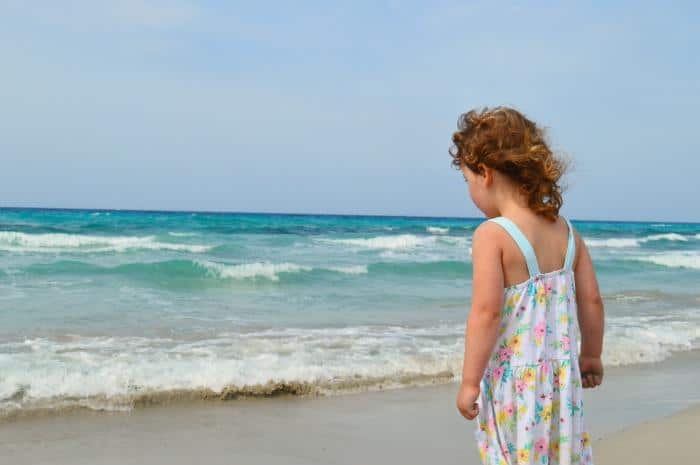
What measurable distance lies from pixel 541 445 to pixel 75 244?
2254cm

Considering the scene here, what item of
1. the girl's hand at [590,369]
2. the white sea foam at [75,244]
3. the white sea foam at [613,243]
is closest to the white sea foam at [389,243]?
the white sea foam at [75,244]

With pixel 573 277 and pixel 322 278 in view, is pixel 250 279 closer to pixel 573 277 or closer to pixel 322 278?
pixel 322 278

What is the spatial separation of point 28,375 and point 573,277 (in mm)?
4335

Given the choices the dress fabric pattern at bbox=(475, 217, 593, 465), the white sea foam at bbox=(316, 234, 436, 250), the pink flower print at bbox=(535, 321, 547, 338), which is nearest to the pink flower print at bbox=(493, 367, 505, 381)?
the dress fabric pattern at bbox=(475, 217, 593, 465)

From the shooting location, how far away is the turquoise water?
18.5 ft

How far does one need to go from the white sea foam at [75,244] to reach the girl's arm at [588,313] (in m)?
19.4

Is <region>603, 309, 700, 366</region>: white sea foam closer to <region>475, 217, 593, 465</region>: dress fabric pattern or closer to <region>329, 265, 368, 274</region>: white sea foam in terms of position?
<region>475, 217, 593, 465</region>: dress fabric pattern

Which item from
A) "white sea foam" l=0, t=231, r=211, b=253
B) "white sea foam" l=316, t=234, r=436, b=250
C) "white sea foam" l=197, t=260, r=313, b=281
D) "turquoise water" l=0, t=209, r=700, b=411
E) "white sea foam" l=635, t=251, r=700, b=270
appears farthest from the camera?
"white sea foam" l=316, t=234, r=436, b=250

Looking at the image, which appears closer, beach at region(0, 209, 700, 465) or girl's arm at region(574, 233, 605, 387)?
girl's arm at region(574, 233, 605, 387)

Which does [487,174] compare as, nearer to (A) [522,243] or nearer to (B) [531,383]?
(A) [522,243]

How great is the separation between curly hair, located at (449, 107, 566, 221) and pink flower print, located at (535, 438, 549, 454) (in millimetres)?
653

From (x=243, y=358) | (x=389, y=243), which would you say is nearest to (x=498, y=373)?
(x=243, y=358)

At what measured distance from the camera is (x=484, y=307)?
2.24 meters

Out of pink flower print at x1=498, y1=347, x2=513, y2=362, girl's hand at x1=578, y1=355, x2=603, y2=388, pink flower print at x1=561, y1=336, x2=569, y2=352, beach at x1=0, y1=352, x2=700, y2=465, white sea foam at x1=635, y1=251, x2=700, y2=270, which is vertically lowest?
beach at x1=0, y1=352, x2=700, y2=465
